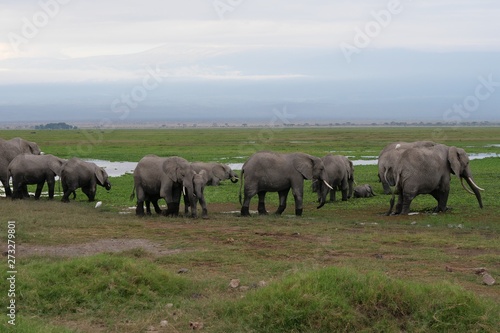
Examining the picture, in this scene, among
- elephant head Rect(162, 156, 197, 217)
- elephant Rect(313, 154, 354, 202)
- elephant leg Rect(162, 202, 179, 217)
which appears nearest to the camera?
elephant head Rect(162, 156, 197, 217)

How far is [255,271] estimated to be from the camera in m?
11.8

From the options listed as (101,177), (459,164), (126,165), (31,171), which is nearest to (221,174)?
(101,177)

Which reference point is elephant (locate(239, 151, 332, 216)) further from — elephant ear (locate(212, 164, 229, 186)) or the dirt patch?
elephant ear (locate(212, 164, 229, 186))

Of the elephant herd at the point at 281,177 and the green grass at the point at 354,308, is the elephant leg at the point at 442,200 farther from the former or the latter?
the green grass at the point at 354,308

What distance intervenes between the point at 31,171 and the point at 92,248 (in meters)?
10.6

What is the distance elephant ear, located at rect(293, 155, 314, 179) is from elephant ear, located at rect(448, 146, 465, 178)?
165 inches

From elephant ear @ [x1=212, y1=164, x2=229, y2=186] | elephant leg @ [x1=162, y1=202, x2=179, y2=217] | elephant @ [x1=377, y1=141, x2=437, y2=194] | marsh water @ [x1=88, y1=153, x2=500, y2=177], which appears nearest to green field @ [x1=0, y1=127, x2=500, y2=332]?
elephant leg @ [x1=162, y1=202, x2=179, y2=217]

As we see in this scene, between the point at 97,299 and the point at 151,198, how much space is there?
10.9 meters

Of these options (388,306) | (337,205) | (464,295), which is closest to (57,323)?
(388,306)

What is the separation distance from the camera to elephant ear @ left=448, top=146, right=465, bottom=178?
68.3ft

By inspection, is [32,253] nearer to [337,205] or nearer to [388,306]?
[388,306]

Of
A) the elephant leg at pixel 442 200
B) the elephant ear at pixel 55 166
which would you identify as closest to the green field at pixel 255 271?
the elephant leg at pixel 442 200

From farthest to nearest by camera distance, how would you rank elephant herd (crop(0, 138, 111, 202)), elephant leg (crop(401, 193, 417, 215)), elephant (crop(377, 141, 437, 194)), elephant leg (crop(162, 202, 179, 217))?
elephant herd (crop(0, 138, 111, 202)), elephant (crop(377, 141, 437, 194)), elephant leg (crop(401, 193, 417, 215)), elephant leg (crop(162, 202, 179, 217))

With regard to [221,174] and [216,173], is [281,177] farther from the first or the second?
[221,174]
